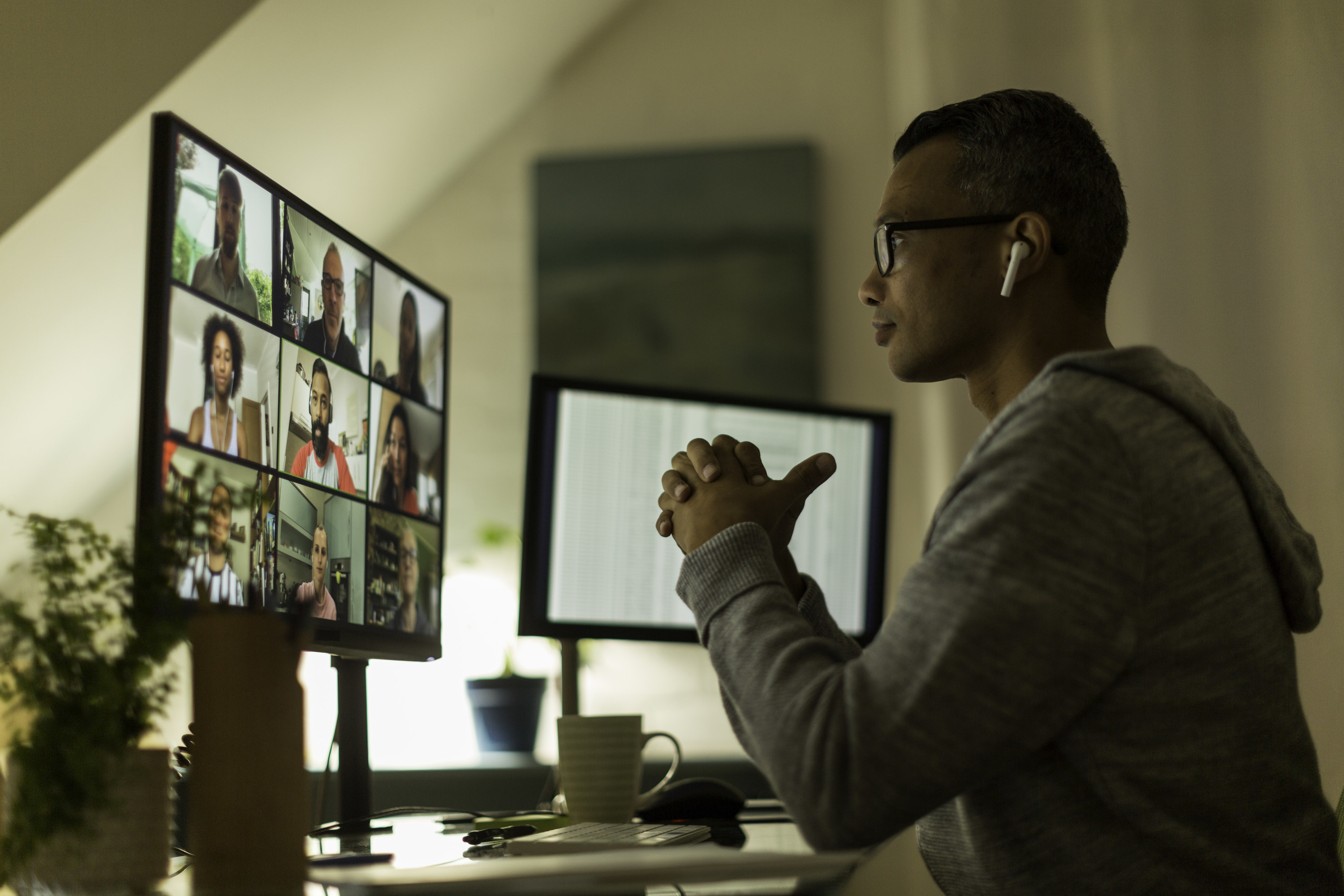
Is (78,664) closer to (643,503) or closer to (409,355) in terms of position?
(409,355)

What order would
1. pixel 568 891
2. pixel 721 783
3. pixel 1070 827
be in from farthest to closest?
pixel 721 783 < pixel 1070 827 < pixel 568 891

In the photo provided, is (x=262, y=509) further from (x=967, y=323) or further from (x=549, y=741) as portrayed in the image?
(x=549, y=741)

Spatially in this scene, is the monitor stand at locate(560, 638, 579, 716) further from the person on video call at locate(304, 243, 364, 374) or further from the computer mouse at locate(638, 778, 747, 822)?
the person on video call at locate(304, 243, 364, 374)

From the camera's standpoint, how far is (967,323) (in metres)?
1.05

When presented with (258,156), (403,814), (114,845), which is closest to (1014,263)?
(114,845)

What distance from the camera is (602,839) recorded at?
89 centimetres

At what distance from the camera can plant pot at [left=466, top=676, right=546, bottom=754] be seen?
2451 millimetres

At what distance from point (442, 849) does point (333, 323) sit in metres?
0.54

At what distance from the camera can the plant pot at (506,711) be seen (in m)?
2.45

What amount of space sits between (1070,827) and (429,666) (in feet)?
7.13

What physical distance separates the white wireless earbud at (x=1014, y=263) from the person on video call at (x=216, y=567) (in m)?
0.69

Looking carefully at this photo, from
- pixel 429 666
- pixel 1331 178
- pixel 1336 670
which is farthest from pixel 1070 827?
pixel 429 666

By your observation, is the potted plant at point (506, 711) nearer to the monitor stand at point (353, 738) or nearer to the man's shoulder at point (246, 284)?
the monitor stand at point (353, 738)

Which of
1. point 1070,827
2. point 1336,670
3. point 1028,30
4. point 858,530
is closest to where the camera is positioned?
point 1070,827
